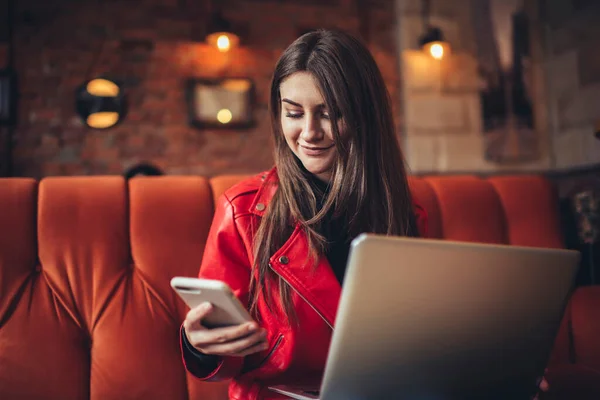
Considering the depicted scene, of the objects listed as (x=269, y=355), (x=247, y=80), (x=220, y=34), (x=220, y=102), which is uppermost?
(x=220, y=34)

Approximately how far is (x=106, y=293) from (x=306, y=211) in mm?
591

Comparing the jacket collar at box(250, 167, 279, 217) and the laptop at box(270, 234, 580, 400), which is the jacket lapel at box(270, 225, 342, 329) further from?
the laptop at box(270, 234, 580, 400)

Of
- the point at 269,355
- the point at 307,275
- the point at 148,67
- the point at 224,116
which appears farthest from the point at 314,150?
the point at 148,67

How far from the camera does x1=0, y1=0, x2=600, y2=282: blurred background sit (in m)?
3.12

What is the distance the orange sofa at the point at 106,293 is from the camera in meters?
1.39

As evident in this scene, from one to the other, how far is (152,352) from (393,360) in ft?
2.71

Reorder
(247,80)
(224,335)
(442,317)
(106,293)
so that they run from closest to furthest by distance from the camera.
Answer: (442,317) → (224,335) → (106,293) → (247,80)

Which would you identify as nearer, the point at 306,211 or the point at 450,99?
the point at 306,211

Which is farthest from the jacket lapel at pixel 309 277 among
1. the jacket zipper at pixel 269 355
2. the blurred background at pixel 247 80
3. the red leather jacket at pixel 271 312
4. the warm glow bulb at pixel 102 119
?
the warm glow bulb at pixel 102 119

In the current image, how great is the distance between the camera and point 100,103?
10.4ft

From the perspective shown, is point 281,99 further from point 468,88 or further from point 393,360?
point 468,88

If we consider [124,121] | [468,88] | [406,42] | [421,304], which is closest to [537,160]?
[468,88]

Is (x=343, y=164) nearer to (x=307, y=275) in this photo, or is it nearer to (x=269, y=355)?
(x=307, y=275)

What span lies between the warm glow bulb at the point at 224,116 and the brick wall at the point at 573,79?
1814mm
